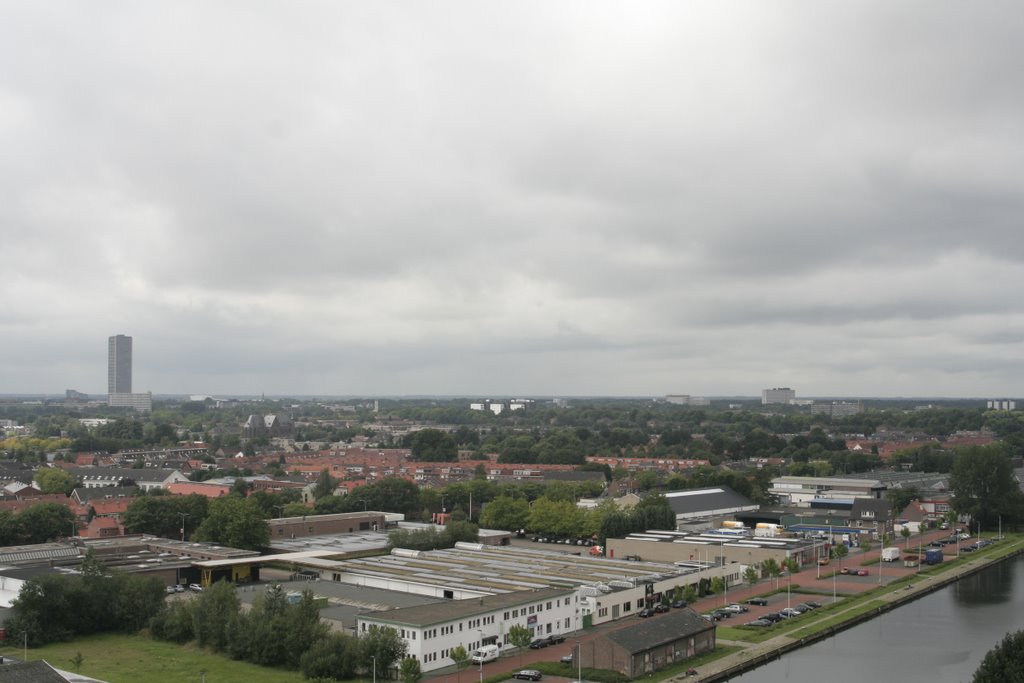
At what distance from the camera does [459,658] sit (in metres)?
14.2

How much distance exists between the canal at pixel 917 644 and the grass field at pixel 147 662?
7806 mm

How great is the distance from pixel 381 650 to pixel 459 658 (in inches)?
46.4

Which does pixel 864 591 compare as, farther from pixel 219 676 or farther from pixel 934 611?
pixel 219 676

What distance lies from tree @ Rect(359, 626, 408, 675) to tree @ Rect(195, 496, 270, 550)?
11.7 metres

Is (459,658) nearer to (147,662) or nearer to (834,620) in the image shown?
(147,662)

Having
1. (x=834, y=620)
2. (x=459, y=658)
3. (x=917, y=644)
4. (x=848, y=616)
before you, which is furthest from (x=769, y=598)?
(x=459, y=658)

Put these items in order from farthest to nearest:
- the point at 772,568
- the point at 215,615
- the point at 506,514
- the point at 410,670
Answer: the point at 506,514 → the point at 772,568 → the point at 215,615 → the point at 410,670

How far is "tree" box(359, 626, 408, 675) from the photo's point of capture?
14133 mm

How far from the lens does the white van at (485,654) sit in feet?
50.1

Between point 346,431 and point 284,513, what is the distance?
56611mm

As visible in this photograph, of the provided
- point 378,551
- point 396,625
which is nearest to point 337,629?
point 396,625

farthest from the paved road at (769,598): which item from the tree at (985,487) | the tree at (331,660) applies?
the tree at (985,487)

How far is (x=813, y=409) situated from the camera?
146m

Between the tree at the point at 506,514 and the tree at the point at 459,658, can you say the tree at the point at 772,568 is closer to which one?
the tree at the point at 506,514
